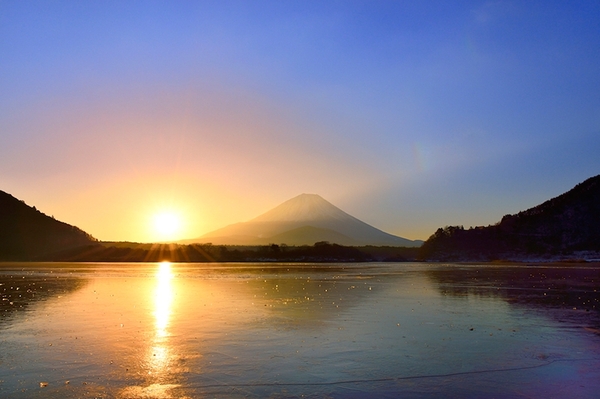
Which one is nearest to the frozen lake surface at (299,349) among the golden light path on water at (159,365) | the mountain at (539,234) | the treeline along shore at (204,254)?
the golden light path on water at (159,365)

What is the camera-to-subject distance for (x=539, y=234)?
12938 cm

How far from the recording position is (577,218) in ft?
410

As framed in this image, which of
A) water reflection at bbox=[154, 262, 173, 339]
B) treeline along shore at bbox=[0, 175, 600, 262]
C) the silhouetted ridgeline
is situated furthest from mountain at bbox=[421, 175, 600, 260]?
water reflection at bbox=[154, 262, 173, 339]

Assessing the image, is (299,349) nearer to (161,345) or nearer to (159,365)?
(159,365)

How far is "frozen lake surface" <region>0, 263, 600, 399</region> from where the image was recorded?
31.2 ft

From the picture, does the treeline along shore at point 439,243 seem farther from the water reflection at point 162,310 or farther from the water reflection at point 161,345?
the water reflection at point 161,345

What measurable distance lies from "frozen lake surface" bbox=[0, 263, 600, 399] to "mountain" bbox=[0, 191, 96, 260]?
426ft

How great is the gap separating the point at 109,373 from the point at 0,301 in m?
17.7

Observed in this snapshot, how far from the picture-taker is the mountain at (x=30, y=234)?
135 m

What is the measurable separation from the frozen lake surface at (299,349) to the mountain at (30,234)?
129850 mm

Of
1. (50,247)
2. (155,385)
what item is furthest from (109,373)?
(50,247)

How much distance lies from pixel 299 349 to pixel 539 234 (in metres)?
134

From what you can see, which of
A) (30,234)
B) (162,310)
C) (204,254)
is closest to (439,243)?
(204,254)

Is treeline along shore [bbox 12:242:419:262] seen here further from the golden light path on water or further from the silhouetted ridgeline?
the golden light path on water
